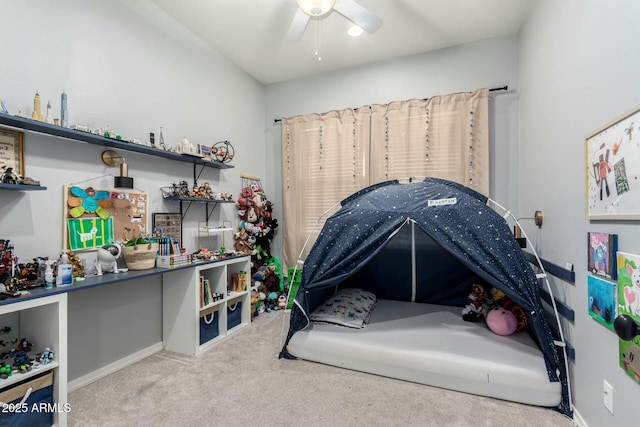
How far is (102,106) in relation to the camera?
2146 mm

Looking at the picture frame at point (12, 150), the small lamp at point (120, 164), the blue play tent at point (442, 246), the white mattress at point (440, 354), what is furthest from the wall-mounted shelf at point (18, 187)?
the white mattress at point (440, 354)

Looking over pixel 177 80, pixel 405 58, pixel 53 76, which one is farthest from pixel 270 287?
pixel 405 58

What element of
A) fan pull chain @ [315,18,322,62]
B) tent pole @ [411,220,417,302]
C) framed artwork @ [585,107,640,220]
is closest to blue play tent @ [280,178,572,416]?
tent pole @ [411,220,417,302]

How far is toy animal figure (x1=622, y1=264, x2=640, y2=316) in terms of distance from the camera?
1.13 meters

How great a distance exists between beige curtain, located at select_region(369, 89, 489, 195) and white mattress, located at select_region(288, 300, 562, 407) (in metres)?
1.44

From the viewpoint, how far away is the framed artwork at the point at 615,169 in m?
1.16

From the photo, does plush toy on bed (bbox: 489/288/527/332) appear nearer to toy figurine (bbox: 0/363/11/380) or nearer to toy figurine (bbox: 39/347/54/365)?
toy figurine (bbox: 39/347/54/365)

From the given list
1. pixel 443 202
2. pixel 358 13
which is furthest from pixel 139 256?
pixel 358 13

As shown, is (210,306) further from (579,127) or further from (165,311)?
(579,127)

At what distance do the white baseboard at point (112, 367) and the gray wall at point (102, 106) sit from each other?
3cm

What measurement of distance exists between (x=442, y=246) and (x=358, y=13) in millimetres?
1713

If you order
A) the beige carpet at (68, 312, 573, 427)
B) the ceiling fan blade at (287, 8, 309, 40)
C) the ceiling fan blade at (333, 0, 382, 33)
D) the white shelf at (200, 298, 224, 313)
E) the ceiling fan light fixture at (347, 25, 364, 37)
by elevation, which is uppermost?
the ceiling fan light fixture at (347, 25, 364, 37)

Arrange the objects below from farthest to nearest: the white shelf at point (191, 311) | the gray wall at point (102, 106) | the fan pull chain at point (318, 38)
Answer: the fan pull chain at point (318, 38) < the white shelf at point (191, 311) < the gray wall at point (102, 106)

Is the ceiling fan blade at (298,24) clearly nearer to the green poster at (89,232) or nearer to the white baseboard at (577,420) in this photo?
the green poster at (89,232)
